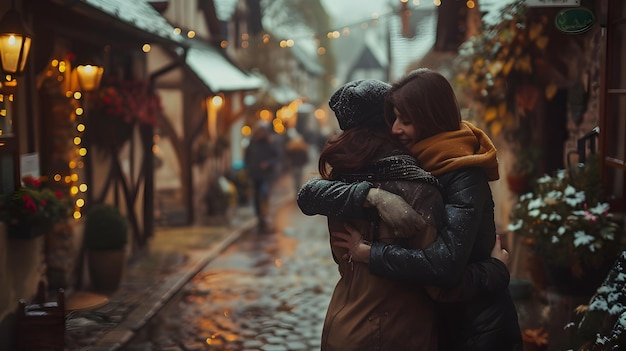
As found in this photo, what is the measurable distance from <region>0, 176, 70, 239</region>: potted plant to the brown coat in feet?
15.2

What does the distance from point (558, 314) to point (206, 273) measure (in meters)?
5.58

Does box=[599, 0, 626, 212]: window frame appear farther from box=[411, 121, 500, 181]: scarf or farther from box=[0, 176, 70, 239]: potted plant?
box=[0, 176, 70, 239]: potted plant

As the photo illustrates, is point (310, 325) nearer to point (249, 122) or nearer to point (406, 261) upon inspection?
point (406, 261)

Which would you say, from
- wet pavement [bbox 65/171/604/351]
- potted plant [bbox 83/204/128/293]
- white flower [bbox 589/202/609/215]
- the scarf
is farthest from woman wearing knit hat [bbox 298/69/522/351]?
potted plant [bbox 83/204/128/293]

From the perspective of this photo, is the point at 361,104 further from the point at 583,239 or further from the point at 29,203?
the point at 29,203

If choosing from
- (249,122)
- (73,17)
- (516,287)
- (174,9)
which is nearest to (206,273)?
(73,17)

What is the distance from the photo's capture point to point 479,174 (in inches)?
119

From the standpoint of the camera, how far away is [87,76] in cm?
930

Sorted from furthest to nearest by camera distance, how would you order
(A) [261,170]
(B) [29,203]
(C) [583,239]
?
(A) [261,170] < (B) [29,203] < (C) [583,239]

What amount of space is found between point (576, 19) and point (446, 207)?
11.5 feet

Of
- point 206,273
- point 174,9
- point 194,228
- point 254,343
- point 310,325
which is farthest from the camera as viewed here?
point 174,9

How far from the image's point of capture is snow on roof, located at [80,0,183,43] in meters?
8.12

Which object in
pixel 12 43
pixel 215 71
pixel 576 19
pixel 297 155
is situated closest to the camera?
pixel 576 19

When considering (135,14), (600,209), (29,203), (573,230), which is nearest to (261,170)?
(135,14)
